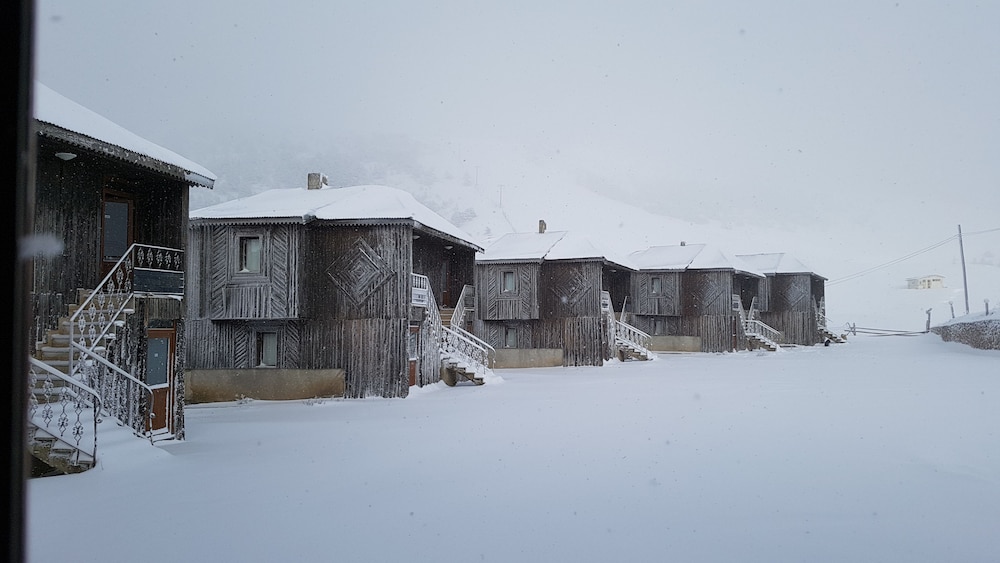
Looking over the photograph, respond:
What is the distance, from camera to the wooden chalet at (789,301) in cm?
6062

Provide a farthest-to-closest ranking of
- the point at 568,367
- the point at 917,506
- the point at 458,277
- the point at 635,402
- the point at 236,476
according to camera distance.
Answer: the point at 568,367, the point at 458,277, the point at 635,402, the point at 236,476, the point at 917,506

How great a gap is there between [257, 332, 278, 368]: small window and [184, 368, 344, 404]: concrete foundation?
0.35 m

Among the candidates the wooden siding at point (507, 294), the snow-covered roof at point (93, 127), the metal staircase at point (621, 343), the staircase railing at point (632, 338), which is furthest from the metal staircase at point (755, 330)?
the snow-covered roof at point (93, 127)

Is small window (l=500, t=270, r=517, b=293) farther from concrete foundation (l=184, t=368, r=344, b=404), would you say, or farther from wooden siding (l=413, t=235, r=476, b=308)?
concrete foundation (l=184, t=368, r=344, b=404)

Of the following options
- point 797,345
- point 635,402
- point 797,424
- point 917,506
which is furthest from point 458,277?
point 797,345

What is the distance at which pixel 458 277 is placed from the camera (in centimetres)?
3353

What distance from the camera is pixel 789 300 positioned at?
6162cm

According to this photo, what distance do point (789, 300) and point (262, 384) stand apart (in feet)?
164

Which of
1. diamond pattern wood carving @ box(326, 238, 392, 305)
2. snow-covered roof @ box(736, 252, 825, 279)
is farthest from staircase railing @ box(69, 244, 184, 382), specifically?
snow-covered roof @ box(736, 252, 825, 279)

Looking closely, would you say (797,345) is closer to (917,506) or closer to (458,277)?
(458,277)

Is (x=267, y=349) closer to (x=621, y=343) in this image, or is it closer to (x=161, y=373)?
(x=161, y=373)

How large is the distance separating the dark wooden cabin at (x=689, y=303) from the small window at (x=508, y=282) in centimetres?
1455

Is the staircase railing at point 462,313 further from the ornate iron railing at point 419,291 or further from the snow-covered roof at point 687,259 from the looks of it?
the snow-covered roof at point 687,259

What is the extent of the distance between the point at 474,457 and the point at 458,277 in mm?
20586
